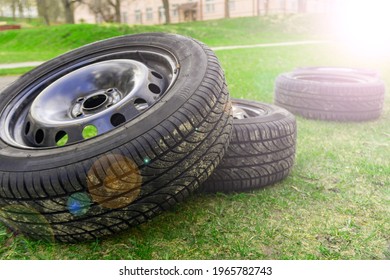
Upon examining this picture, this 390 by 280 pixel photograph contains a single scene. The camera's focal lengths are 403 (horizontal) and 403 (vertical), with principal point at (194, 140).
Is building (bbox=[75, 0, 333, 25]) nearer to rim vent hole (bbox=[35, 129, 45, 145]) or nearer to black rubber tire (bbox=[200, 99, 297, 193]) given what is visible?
black rubber tire (bbox=[200, 99, 297, 193])

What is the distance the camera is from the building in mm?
27531

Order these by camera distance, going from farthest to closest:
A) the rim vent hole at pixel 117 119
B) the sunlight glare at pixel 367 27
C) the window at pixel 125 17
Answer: the window at pixel 125 17 < the sunlight glare at pixel 367 27 < the rim vent hole at pixel 117 119

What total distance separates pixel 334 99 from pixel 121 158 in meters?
3.09

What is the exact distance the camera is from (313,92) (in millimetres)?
4328

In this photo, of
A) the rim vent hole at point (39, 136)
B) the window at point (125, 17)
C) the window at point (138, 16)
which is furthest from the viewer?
the window at point (125, 17)

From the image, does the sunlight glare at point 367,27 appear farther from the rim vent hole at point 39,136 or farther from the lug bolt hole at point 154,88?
the rim vent hole at point 39,136

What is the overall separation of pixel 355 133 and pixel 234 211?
2.11 m

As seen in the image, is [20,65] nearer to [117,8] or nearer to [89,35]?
[89,35]

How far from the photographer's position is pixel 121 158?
1.77 metres

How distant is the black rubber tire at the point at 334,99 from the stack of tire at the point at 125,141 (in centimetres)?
161

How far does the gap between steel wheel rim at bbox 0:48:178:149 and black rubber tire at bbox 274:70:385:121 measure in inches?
87.2

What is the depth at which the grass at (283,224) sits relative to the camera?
A: 196cm

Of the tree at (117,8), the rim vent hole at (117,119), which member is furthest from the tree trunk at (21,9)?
the rim vent hole at (117,119)

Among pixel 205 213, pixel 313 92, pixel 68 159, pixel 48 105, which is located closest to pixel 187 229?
pixel 205 213
